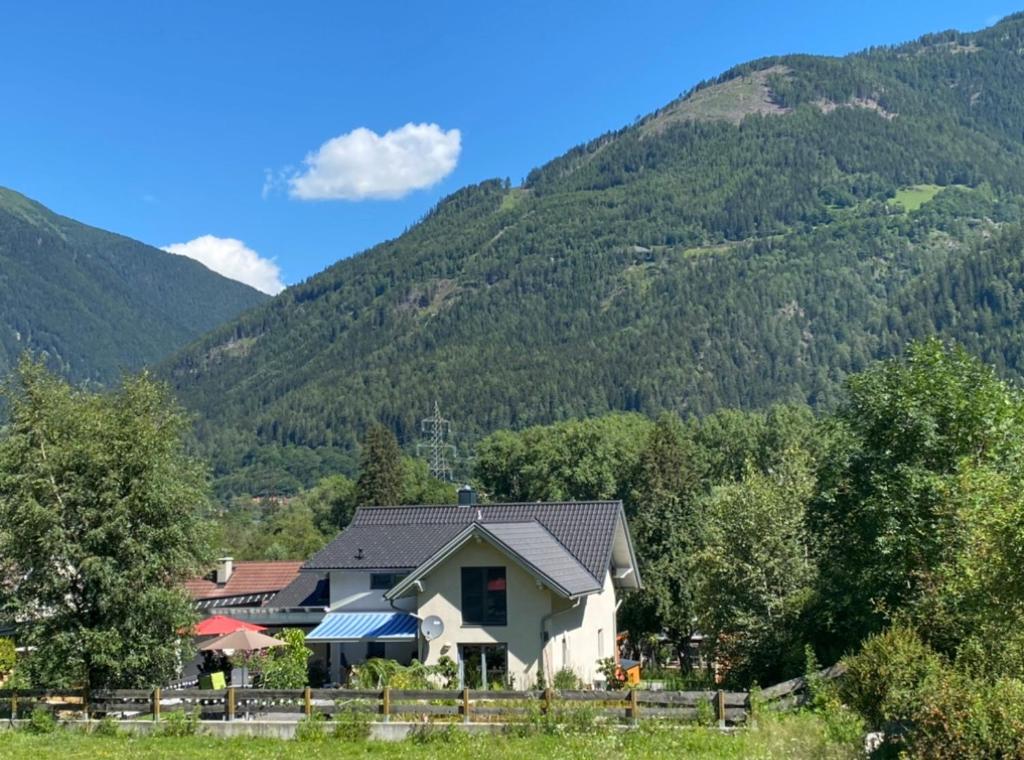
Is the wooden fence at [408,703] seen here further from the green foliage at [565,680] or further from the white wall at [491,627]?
the white wall at [491,627]

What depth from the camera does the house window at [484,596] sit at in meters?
30.9

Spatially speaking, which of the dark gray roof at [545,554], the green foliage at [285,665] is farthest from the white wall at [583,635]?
the green foliage at [285,665]

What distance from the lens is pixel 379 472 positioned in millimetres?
87000

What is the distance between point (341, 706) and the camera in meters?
22.1

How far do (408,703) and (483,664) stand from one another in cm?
826

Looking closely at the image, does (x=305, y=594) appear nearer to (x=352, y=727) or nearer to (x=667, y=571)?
(x=667, y=571)

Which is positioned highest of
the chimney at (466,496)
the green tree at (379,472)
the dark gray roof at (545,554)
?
the green tree at (379,472)

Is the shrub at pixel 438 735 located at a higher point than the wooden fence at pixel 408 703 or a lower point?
lower

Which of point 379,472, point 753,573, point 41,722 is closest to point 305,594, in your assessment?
point 753,573

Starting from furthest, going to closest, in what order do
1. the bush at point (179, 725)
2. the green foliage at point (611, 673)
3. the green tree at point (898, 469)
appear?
Answer: 1. the green foliage at point (611, 673)
2. the green tree at point (898, 469)
3. the bush at point (179, 725)

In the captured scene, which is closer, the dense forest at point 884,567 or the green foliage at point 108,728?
the dense forest at point 884,567

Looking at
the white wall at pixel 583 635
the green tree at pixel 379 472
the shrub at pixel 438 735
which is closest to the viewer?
the shrub at pixel 438 735

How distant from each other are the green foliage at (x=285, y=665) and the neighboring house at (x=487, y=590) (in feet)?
2.15

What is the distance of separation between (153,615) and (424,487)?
79887 mm
